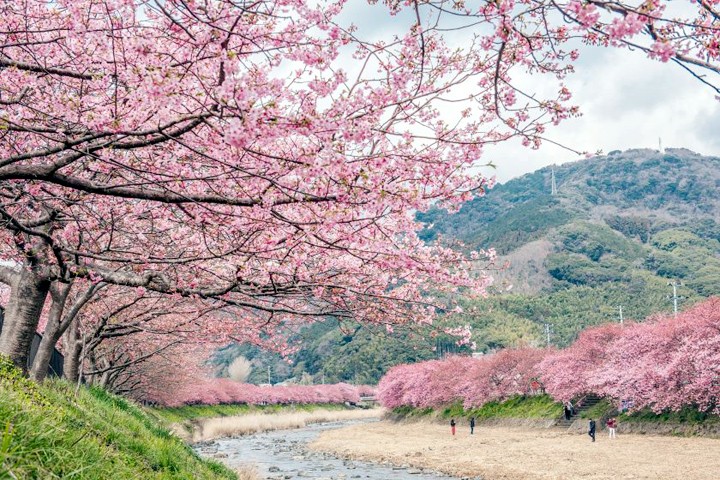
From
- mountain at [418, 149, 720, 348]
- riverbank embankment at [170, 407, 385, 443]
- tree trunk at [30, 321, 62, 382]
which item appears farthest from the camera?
mountain at [418, 149, 720, 348]

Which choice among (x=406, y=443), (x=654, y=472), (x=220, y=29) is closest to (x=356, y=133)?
(x=220, y=29)

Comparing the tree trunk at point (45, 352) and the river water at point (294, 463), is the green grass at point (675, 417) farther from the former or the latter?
the tree trunk at point (45, 352)

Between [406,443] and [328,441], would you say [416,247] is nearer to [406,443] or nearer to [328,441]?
[406,443]

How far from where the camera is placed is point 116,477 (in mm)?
5645

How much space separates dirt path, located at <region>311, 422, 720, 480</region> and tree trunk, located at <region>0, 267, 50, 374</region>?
56.6 ft

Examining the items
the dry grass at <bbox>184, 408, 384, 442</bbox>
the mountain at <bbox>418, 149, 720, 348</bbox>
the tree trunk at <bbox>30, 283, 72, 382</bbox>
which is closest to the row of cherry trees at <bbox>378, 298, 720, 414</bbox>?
the dry grass at <bbox>184, 408, 384, 442</bbox>

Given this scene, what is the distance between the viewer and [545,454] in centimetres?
2592

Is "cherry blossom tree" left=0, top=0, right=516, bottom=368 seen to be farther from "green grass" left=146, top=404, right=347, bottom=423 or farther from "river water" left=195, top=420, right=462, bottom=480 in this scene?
"green grass" left=146, top=404, right=347, bottom=423

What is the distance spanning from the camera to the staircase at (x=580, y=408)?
1485 inches

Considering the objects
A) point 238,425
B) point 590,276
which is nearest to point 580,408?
point 238,425

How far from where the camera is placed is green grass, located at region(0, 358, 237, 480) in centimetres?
444

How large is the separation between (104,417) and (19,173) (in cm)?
615

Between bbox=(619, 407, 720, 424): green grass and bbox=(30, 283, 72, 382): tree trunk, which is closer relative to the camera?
bbox=(30, 283, 72, 382): tree trunk

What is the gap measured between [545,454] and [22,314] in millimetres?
22958
